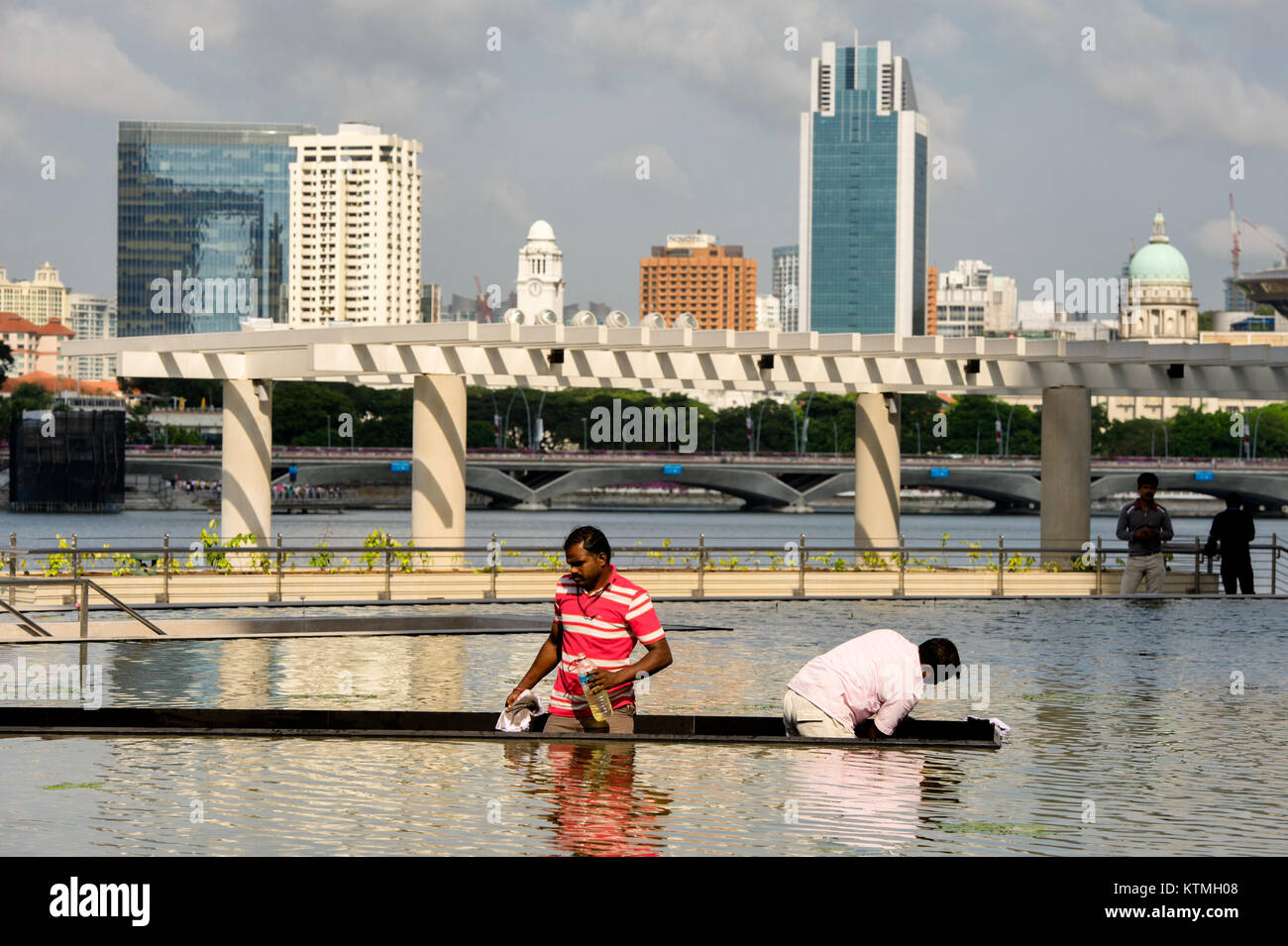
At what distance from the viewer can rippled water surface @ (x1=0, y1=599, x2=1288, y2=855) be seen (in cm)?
909

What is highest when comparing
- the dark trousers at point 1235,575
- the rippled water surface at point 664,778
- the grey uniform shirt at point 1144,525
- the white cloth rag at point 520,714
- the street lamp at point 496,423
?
the street lamp at point 496,423

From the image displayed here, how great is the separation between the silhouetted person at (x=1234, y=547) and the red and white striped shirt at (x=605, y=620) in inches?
761

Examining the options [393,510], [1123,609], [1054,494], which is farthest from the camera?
[393,510]

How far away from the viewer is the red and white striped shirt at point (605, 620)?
408 inches

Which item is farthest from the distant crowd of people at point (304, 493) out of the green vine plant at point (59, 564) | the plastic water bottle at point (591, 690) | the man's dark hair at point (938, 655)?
the man's dark hair at point (938, 655)

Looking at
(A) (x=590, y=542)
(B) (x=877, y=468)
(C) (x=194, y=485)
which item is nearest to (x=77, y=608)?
(A) (x=590, y=542)

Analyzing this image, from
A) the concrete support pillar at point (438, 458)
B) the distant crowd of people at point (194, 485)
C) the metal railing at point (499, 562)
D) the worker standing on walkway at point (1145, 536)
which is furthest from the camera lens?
the distant crowd of people at point (194, 485)

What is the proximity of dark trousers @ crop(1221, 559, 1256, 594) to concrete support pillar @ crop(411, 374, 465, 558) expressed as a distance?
42.0ft

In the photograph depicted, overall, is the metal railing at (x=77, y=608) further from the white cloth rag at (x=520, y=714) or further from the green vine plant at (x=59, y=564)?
the white cloth rag at (x=520, y=714)

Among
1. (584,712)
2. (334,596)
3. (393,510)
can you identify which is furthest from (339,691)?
(393,510)

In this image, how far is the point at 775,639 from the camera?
21156mm

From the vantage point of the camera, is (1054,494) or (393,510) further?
(393,510)

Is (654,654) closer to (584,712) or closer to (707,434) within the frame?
(584,712)

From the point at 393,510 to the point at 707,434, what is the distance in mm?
52075
